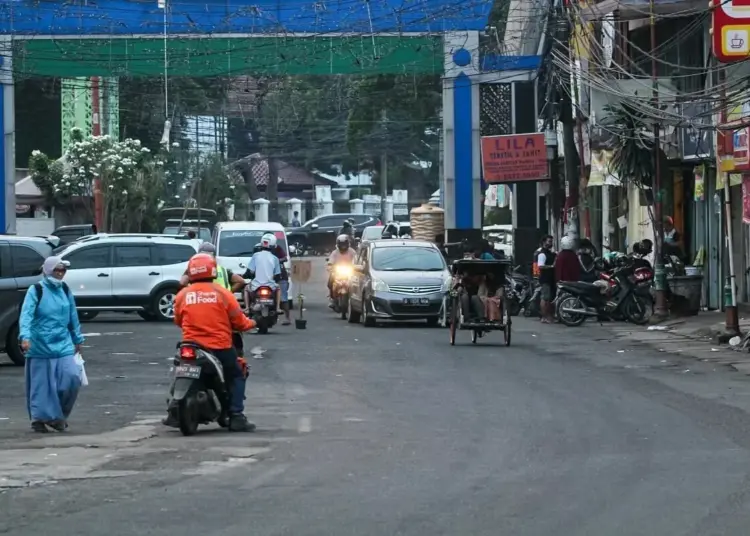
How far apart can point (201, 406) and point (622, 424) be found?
12.9 feet

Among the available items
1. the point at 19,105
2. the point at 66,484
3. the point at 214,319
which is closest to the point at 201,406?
the point at 214,319

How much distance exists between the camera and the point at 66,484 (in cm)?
1034

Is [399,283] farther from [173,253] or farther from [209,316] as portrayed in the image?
[209,316]

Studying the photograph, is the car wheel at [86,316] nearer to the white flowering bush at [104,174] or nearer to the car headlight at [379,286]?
the car headlight at [379,286]

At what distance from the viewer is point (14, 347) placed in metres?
21.1

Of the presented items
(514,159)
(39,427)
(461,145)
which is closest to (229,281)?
(39,427)

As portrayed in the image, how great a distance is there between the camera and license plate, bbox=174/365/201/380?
1284 centimetres

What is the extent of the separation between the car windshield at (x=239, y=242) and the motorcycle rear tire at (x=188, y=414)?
2151cm

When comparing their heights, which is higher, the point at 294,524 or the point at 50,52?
the point at 50,52

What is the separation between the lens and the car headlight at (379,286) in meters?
28.4

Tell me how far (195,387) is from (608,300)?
17.2m

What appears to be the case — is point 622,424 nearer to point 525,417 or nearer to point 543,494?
point 525,417

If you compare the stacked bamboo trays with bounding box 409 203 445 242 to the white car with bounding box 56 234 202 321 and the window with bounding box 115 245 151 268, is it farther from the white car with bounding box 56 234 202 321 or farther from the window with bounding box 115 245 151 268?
the window with bounding box 115 245 151 268

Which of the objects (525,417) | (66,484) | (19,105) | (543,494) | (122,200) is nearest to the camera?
(543,494)
